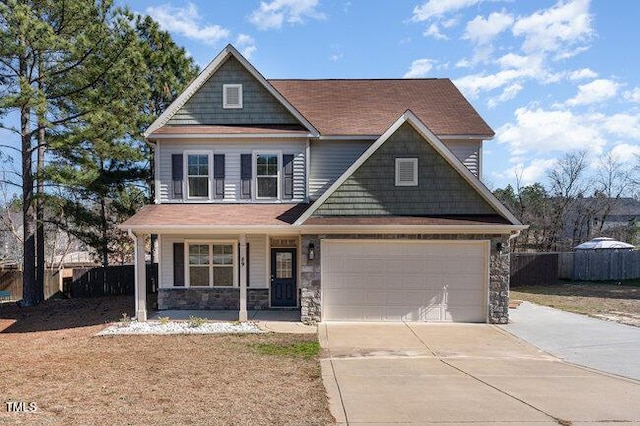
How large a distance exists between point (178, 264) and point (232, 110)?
210 inches

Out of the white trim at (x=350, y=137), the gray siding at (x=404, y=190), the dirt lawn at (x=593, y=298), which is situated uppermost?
the white trim at (x=350, y=137)

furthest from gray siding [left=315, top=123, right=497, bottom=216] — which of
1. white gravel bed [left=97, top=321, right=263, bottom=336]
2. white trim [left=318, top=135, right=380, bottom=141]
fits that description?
white gravel bed [left=97, top=321, right=263, bottom=336]

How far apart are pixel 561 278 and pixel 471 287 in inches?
601

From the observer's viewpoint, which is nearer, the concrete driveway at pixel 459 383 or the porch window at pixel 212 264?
the concrete driveway at pixel 459 383

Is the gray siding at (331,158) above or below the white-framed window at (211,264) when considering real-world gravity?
above

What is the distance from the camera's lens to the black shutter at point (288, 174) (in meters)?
14.1

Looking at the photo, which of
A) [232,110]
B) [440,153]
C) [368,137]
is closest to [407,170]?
[440,153]

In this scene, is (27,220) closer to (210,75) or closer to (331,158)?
(210,75)

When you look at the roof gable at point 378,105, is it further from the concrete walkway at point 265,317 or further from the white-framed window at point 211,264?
the concrete walkway at point 265,317

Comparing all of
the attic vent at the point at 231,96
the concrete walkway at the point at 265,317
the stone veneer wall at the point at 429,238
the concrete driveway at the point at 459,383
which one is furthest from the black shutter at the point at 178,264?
the concrete driveway at the point at 459,383

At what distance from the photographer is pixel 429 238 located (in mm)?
12008

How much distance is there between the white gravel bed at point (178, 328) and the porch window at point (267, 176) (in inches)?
169

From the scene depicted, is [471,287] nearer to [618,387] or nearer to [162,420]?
[618,387]

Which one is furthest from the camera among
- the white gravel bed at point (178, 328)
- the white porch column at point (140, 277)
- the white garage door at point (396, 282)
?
the white porch column at point (140, 277)
